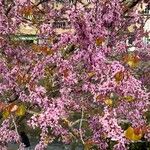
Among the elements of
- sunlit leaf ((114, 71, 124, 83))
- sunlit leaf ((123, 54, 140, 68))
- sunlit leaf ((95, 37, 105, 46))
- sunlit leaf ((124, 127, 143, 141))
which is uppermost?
sunlit leaf ((95, 37, 105, 46))

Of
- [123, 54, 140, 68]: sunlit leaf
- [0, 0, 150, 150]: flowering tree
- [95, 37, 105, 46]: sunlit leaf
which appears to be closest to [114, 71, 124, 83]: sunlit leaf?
[0, 0, 150, 150]: flowering tree

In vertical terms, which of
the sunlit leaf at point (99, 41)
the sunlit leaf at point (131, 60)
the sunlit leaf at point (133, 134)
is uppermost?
the sunlit leaf at point (99, 41)

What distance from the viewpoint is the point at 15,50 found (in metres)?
9.30

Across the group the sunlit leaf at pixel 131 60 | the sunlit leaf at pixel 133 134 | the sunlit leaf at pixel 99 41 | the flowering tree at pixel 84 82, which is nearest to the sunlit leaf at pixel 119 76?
the flowering tree at pixel 84 82

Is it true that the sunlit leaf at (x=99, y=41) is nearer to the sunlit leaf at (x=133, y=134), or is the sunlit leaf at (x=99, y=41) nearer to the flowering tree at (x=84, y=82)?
the flowering tree at (x=84, y=82)

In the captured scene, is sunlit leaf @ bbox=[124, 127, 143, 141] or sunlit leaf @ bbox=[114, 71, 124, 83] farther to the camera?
sunlit leaf @ bbox=[114, 71, 124, 83]

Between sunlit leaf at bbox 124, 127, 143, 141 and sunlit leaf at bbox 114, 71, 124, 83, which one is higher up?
sunlit leaf at bbox 114, 71, 124, 83

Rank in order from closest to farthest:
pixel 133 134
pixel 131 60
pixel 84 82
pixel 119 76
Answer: pixel 133 134
pixel 119 76
pixel 131 60
pixel 84 82

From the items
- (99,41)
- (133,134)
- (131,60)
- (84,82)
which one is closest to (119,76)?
(131,60)

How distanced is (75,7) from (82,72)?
1.21 m

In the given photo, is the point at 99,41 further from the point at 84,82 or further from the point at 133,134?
the point at 133,134

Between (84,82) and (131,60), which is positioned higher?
(131,60)

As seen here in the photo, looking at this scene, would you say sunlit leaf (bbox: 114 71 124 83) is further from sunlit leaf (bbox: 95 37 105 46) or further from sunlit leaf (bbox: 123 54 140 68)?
sunlit leaf (bbox: 95 37 105 46)

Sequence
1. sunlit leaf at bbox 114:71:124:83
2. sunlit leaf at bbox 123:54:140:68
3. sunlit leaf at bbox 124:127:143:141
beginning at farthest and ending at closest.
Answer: sunlit leaf at bbox 123:54:140:68, sunlit leaf at bbox 114:71:124:83, sunlit leaf at bbox 124:127:143:141
